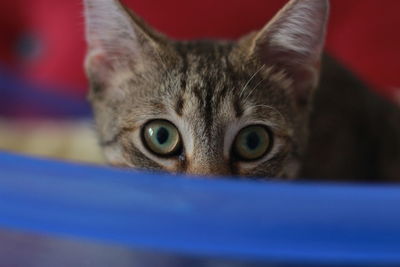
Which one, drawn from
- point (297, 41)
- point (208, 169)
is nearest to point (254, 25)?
point (297, 41)

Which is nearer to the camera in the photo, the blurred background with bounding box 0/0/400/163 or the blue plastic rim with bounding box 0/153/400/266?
the blue plastic rim with bounding box 0/153/400/266

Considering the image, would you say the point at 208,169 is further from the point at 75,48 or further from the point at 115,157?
the point at 75,48

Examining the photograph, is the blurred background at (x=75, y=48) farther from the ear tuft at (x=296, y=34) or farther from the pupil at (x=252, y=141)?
the pupil at (x=252, y=141)

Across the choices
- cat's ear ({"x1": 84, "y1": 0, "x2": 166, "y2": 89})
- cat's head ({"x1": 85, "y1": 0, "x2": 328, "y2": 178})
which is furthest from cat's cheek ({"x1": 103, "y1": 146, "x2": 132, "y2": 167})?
cat's ear ({"x1": 84, "y1": 0, "x2": 166, "y2": 89})

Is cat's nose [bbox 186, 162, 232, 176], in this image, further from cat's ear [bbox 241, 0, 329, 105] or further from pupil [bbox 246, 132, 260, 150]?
cat's ear [bbox 241, 0, 329, 105]

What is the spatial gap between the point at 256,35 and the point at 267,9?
0.14 meters

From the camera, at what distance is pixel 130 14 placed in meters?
0.90

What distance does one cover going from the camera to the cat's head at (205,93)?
0.85m

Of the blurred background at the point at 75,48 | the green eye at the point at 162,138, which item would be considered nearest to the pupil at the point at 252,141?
the green eye at the point at 162,138

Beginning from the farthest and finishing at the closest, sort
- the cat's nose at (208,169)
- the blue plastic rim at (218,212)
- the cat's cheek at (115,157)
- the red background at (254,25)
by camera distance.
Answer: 1. the red background at (254,25)
2. the cat's cheek at (115,157)
3. the cat's nose at (208,169)
4. the blue plastic rim at (218,212)

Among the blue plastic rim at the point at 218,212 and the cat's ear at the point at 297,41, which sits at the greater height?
the cat's ear at the point at 297,41

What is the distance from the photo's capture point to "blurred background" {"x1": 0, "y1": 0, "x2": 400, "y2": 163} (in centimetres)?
116

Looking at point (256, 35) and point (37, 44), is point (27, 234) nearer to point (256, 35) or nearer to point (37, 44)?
point (256, 35)

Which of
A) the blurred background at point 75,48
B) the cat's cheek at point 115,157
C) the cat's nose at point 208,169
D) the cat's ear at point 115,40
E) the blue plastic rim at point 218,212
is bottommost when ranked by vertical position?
the blue plastic rim at point 218,212
